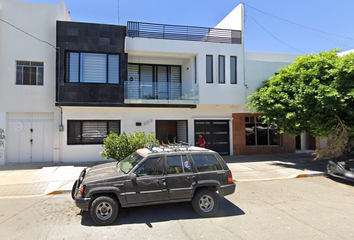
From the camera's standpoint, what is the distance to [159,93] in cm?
1172

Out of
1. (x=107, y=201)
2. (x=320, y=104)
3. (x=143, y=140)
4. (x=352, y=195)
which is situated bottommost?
(x=352, y=195)

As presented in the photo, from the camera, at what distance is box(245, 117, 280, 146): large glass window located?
13.8 meters

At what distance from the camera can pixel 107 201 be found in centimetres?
454

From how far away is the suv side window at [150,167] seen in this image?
16.0ft

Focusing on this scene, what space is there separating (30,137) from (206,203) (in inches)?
412

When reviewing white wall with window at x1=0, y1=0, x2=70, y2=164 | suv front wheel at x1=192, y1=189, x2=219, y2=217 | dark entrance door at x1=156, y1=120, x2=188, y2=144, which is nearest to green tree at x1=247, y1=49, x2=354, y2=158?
dark entrance door at x1=156, y1=120, x2=188, y2=144

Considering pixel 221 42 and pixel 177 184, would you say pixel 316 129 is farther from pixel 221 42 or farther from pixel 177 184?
pixel 177 184

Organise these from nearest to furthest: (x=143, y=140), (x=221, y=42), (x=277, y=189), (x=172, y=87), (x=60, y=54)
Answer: (x=277, y=189) → (x=143, y=140) → (x=60, y=54) → (x=172, y=87) → (x=221, y=42)

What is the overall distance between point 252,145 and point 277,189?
672 cm

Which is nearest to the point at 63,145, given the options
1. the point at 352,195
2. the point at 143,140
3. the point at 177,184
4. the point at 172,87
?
the point at 143,140

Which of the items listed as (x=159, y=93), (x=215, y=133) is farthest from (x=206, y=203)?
(x=215, y=133)

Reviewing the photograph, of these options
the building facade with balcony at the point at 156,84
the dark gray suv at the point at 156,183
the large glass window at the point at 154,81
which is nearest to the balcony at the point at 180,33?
the building facade with balcony at the point at 156,84

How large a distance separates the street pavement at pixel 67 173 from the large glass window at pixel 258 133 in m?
1.54

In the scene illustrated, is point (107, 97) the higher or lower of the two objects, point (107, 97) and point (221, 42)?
the lower
